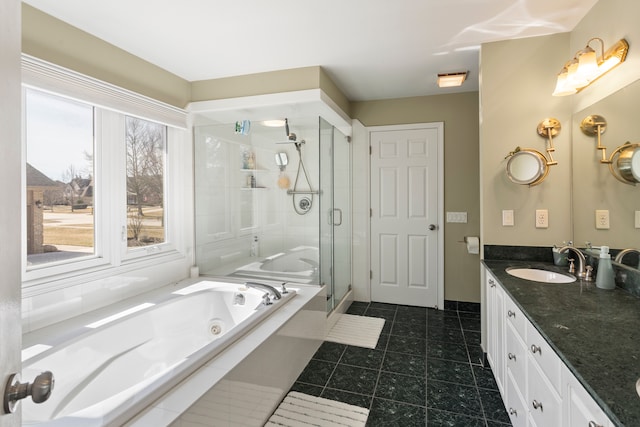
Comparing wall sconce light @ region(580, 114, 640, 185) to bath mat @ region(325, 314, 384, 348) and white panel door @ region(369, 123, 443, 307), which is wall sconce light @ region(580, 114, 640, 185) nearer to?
white panel door @ region(369, 123, 443, 307)

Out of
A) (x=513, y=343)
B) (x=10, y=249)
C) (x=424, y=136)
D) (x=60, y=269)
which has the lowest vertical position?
(x=513, y=343)

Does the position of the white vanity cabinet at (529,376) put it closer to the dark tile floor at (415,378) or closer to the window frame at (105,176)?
the dark tile floor at (415,378)

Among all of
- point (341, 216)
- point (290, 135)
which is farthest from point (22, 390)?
point (341, 216)

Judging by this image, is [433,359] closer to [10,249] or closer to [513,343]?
Result: [513,343]

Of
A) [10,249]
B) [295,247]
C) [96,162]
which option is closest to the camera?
[10,249]

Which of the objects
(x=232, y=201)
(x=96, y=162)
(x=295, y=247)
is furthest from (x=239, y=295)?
(x=96, y=162)

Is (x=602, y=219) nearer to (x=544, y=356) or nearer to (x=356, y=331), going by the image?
(x=544, y=356)

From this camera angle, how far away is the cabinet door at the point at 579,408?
88 cm

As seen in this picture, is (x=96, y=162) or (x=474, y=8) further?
(x=96, y=162)

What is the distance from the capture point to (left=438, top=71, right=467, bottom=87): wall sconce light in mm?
3113

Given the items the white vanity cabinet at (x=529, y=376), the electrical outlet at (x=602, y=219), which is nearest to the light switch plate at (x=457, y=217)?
the white vanity cabinet at (x=529, y=376)

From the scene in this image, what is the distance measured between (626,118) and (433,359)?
200 cm

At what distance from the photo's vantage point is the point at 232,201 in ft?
11.3

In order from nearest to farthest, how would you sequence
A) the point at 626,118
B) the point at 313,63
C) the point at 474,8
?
the point at 626,118
the point at 474,8
the point at 313,63
